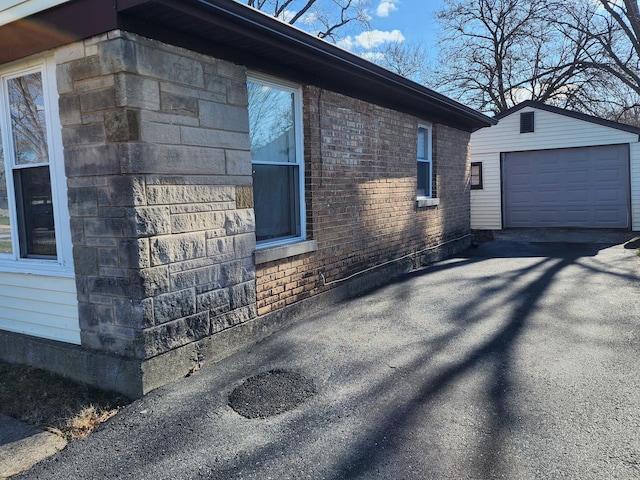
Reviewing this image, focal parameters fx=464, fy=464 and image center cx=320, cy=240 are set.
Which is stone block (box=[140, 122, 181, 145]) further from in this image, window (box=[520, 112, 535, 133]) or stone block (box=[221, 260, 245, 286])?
window (box=[520, 112, 535, 133])

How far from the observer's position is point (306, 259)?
575 cm

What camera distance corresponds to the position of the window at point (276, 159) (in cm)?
520

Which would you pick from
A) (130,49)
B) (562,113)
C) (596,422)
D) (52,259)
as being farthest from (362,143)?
(562,113)

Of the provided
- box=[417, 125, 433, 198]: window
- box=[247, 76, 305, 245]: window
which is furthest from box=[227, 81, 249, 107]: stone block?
box=[417, 125, 433, 198]: window

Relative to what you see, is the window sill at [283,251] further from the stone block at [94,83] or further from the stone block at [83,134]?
the stone block at [94,83]

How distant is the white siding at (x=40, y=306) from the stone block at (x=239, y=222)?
1.48m

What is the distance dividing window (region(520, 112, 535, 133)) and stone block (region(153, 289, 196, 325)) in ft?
43.9

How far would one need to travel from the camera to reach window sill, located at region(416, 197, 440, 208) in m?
8.90

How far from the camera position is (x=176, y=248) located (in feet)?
13.0

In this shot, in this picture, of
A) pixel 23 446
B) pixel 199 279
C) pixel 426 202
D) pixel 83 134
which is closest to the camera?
pixel 23 446

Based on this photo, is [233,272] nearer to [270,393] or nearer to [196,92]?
[270,393]

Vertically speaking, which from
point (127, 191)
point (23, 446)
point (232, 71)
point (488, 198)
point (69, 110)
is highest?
point (232, 71)

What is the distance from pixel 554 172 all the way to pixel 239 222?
1276cm

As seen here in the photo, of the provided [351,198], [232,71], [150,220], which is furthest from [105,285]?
[351,198]
